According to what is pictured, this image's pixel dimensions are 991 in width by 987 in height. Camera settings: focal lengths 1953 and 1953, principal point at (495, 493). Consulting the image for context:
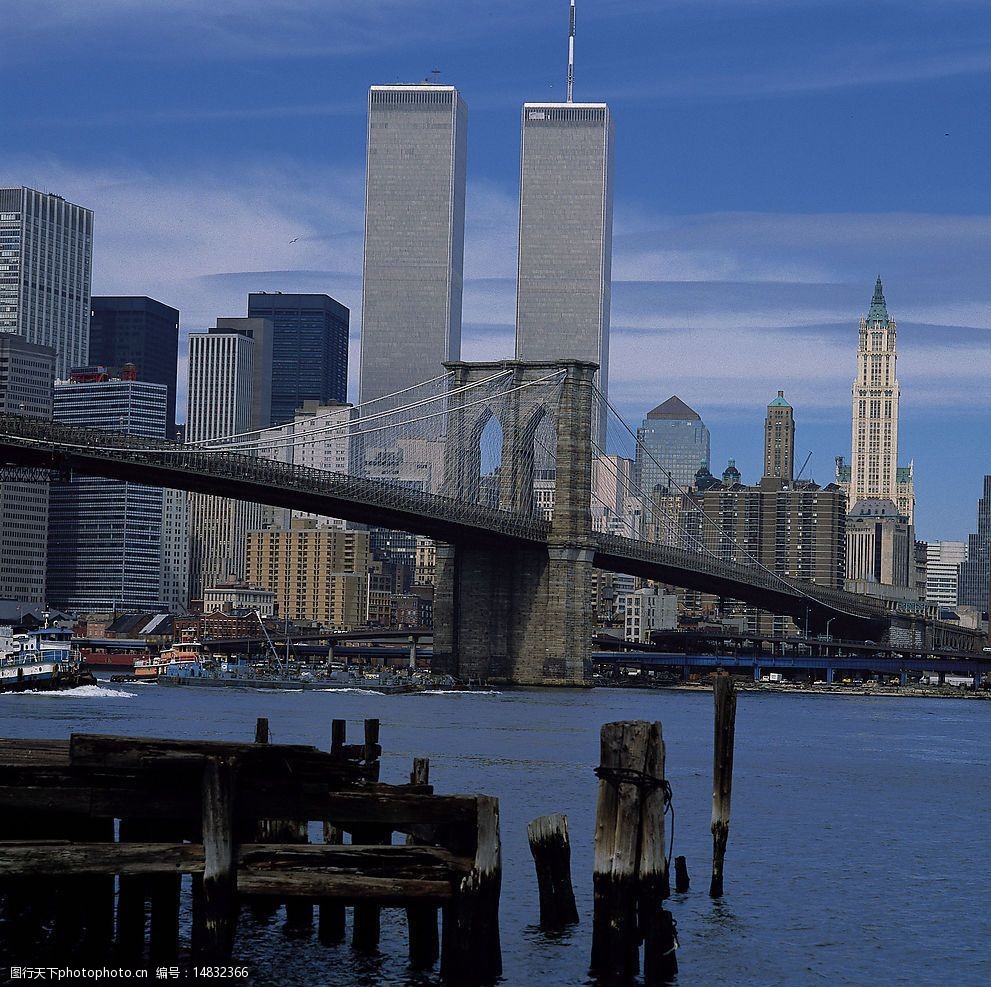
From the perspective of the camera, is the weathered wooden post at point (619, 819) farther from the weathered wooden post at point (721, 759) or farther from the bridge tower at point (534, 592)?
the bridge tower at point (534, 592)

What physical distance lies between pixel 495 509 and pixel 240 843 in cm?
9487

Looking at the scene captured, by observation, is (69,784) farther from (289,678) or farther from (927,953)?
(289,678)

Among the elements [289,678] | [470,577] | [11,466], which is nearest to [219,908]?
[11,466]

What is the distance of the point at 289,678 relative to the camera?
123 metres

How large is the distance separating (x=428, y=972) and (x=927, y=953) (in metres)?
7.05

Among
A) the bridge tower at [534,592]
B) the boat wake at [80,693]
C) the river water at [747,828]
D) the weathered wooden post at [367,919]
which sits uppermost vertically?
the bridge tower at [534,592]

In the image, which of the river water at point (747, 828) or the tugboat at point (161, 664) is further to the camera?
the tugboat at point (161, 664)

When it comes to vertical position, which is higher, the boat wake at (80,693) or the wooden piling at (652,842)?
the wooden piling at (652,842)

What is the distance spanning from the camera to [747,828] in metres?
35.2

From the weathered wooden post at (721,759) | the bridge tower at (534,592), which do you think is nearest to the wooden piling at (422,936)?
the weathered wooden post at (721,759)

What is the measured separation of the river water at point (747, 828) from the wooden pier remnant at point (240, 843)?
6.67 ft

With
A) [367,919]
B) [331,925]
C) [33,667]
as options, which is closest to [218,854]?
[367,919]

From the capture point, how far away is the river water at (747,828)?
21734 mm

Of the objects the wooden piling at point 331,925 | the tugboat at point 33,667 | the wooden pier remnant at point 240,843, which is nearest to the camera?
the wooden pier remnant at point 240,843
